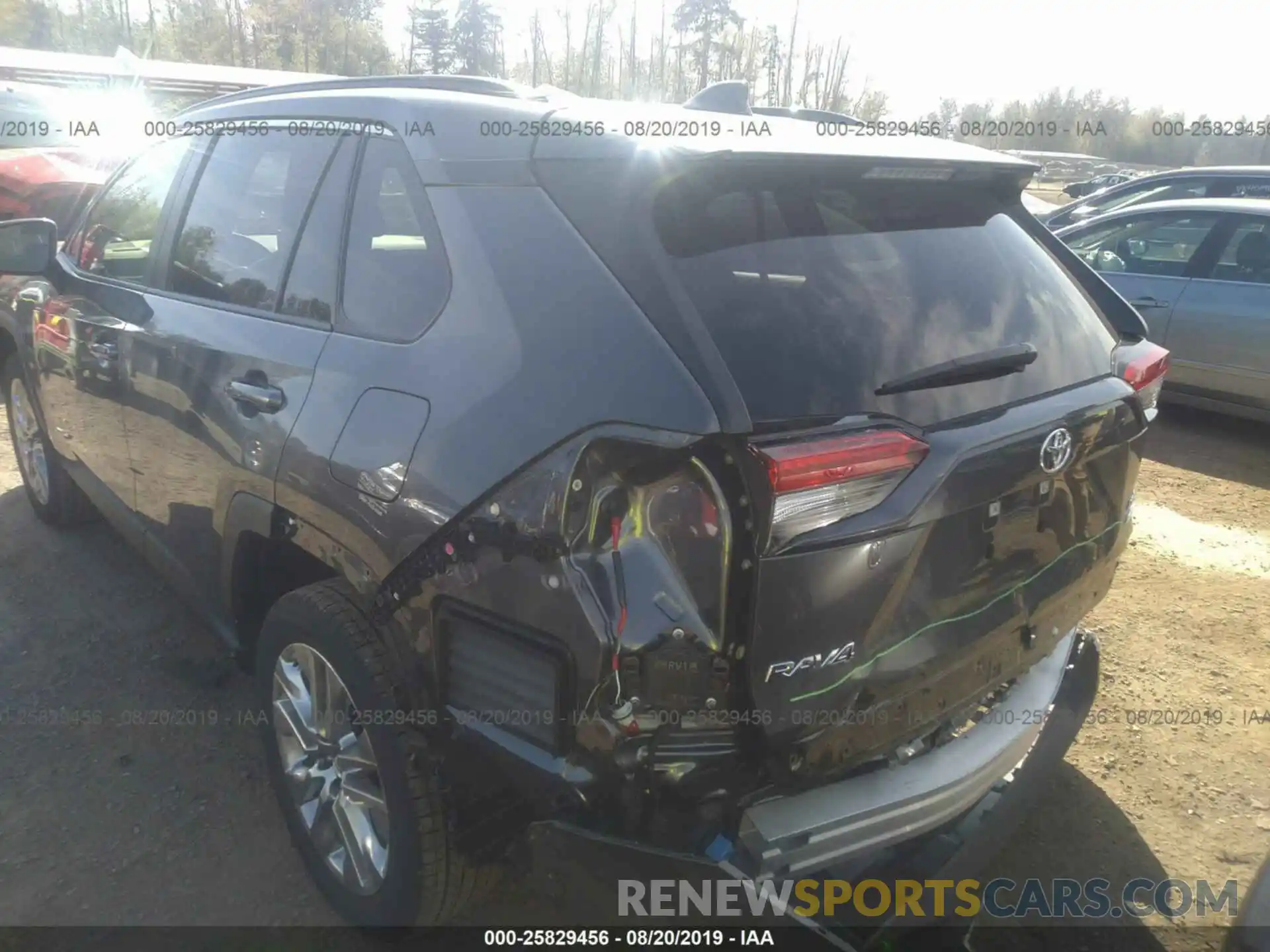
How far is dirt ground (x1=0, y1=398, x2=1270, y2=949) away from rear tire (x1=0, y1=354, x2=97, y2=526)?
14 centimetres

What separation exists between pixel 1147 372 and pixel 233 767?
2900mm

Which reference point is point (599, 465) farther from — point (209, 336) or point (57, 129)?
point (57, 129)

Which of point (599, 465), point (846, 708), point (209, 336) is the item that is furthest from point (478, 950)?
point (209, 336)

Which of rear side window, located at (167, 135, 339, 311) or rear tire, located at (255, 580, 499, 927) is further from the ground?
rear side window, located at (167, 135, 339, 311)

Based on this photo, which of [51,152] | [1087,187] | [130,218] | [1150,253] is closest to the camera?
[130,218]

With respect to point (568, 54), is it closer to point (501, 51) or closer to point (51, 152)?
point (501, 51)

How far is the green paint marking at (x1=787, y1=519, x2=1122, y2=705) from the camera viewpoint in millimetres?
1733

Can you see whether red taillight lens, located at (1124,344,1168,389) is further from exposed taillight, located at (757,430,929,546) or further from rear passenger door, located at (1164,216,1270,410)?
rear passenger door, located at (1164,216,1270,410)

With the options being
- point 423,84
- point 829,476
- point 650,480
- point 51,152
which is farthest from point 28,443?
point 51,152

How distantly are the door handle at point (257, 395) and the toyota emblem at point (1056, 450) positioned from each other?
1736 millimetres

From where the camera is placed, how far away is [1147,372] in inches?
97.1

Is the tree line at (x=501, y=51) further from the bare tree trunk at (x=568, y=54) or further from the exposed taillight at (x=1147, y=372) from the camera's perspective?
the exposed taillight at (x=1147, y=372)

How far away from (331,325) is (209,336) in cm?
58

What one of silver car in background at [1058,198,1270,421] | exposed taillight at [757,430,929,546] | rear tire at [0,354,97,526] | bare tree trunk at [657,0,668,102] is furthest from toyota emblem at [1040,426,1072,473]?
bare tree trunk at [657,0,668,102]
